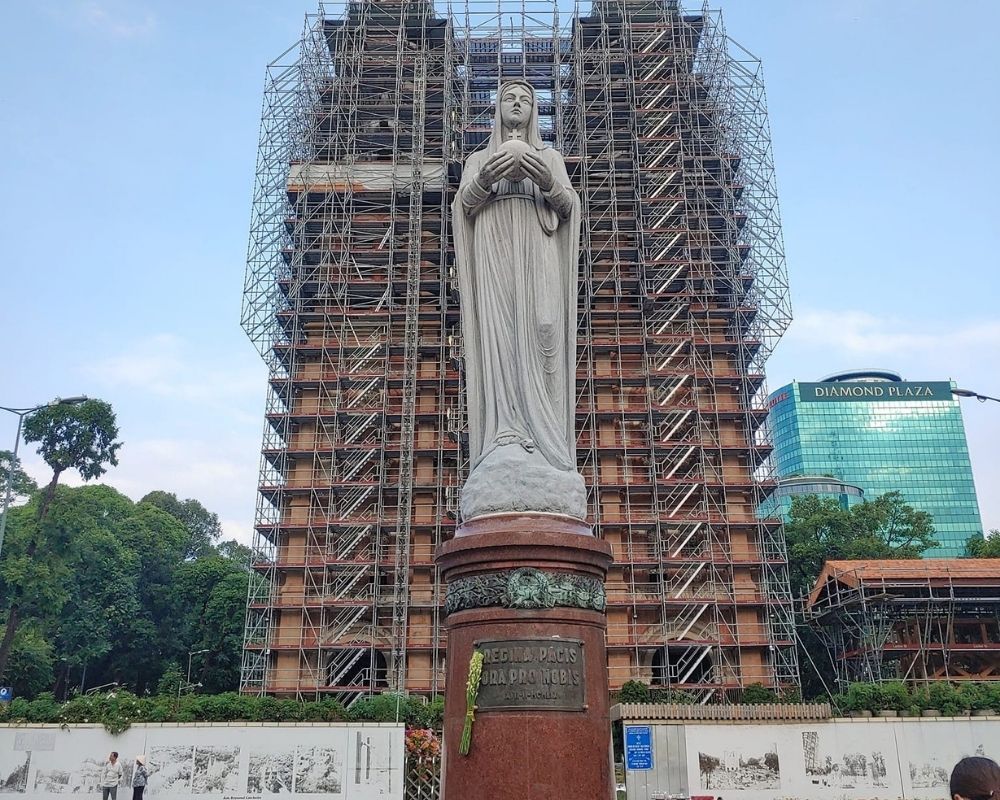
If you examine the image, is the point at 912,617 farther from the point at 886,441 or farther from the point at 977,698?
the point at 886,441

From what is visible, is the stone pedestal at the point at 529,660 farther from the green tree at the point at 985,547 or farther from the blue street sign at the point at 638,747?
the green tree at the point at 985,547

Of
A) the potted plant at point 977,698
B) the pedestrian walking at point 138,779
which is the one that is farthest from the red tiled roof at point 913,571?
the pedestrian walking at point 138,779

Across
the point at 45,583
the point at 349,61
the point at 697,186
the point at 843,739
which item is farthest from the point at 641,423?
the point at 45,583

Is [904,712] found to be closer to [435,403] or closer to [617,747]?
[617,747]

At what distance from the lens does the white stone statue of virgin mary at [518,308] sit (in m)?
8.09

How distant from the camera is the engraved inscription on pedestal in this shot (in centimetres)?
679

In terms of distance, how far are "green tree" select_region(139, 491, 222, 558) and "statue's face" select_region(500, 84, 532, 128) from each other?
173 ft

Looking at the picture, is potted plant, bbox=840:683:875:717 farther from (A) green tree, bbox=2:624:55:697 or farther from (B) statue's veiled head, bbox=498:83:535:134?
(A) green tree, bbox=2:624:55:697

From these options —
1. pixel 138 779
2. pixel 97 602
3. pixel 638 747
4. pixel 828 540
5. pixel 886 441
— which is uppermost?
pixel 886 441

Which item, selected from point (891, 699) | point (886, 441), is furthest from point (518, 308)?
point (886, 441)

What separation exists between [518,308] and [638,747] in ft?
33.9

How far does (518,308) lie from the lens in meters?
8.61

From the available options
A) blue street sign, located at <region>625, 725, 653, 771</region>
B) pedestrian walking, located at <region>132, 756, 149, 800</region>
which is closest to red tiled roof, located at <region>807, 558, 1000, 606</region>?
blue street sign, located at <region>625, 725, 653, 771</region>

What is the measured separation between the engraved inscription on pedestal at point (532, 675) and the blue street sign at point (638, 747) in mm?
9769
